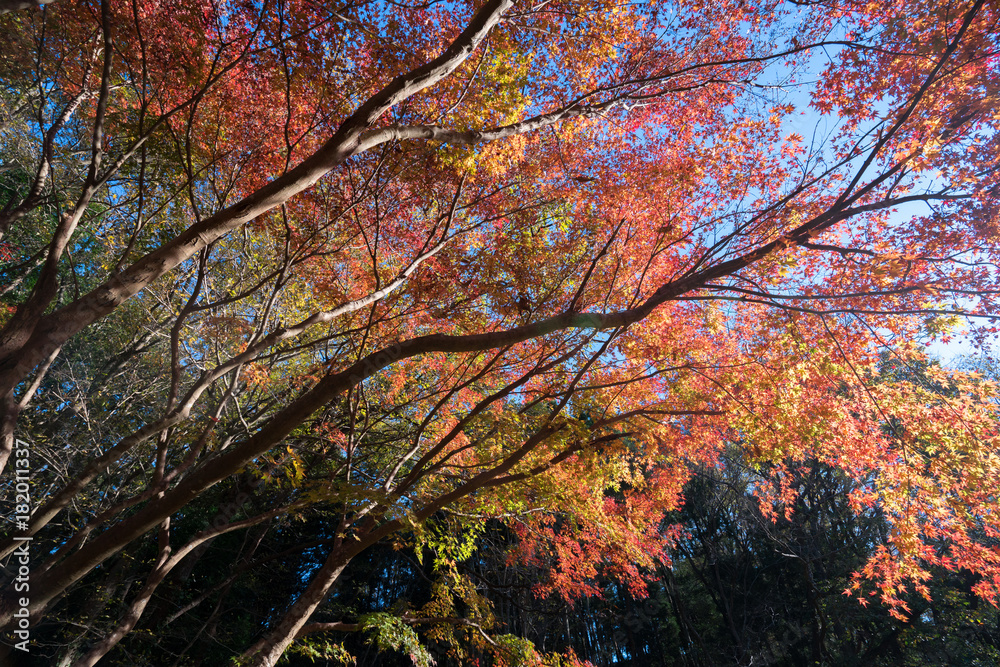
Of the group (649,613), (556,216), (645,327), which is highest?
(556,216)

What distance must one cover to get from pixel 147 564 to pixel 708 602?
52.6 feet

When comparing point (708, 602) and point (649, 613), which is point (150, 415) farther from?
point (708, 602)

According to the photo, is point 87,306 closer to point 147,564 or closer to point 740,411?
point 740,411

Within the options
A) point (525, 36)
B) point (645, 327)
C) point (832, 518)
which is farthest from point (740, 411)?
point (832, 518)

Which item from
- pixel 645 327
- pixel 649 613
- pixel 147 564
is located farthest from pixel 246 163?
pixel 649 613

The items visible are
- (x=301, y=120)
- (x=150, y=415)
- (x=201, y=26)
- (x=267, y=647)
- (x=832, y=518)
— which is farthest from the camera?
(x=832, y=518)

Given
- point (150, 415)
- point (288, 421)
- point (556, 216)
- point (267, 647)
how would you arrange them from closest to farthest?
point (288, 421) < point (267, 647) < point (556, 216) < point (150, 415)

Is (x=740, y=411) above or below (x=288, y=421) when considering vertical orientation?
above

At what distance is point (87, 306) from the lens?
95.7 inches

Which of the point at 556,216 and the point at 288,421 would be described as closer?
the point at 288,421

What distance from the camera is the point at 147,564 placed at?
911cm

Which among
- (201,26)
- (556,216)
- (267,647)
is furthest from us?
(556,216)

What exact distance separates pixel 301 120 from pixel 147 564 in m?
9.15

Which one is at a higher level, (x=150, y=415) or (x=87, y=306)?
(x=150, y=415)
